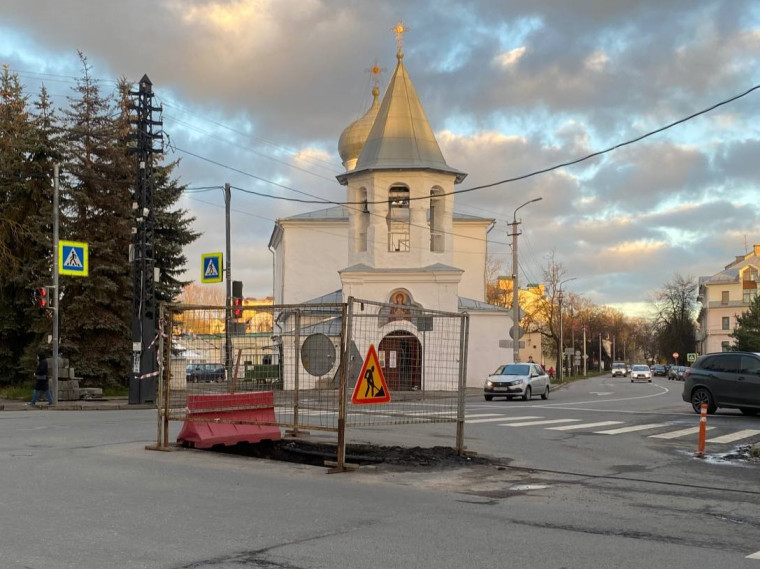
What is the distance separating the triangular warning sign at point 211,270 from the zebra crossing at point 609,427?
12.5 m

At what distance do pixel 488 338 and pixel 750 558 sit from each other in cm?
3977

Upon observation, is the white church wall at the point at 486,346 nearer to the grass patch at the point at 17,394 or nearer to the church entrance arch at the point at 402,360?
the grass patch at the point at 17,394

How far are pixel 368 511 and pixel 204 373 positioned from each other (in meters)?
5.53

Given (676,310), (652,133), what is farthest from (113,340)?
(676,310)

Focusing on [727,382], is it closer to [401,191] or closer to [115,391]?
[401,191]

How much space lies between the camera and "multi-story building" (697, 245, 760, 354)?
4498 inches

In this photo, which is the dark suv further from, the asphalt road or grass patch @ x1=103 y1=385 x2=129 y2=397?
grass patch @ x1=103 y1=385 x2=129 y2=397

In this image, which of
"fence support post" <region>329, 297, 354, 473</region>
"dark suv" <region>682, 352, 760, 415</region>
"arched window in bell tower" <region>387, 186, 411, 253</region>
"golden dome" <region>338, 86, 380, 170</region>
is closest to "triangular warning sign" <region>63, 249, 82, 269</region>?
"fence support post" <region>329, 297, 354, 473</region>

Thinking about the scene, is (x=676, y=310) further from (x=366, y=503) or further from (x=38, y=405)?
(x=366, y=503)

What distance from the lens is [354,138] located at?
5762 cm

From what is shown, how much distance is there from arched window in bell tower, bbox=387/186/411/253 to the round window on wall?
29912mm

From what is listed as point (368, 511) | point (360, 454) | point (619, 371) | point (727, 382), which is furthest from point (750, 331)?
point (368, 511)

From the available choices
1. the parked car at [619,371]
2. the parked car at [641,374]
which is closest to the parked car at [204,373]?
the parked car at [641,374]

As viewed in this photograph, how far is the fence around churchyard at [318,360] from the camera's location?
38.5ft
